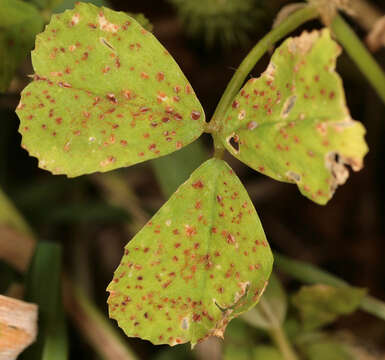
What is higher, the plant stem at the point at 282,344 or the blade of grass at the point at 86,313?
the plant stem at the point at 282,344

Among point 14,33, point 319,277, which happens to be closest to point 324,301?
point 319,277

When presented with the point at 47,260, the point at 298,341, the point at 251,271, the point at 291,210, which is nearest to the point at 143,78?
the point at 251,271

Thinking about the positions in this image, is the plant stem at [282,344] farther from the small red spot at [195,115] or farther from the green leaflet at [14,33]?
the green leaflet at [14,33]

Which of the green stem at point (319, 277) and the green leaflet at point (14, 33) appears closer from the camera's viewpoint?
the green leaflet at point (14, 33)

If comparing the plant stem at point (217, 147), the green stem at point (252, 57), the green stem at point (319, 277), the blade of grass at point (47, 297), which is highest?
the green stem at point (252, 57)

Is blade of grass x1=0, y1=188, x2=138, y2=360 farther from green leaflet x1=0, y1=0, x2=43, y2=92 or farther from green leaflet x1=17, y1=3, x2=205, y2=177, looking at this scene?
green leaflet x1=17, y1=3, x2=205, y2=177

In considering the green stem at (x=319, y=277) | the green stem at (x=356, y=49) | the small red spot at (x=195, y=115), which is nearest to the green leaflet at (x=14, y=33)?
the small red spot at (x=195, y=115)

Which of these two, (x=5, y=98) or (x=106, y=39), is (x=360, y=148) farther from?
(x=5, y=98)
